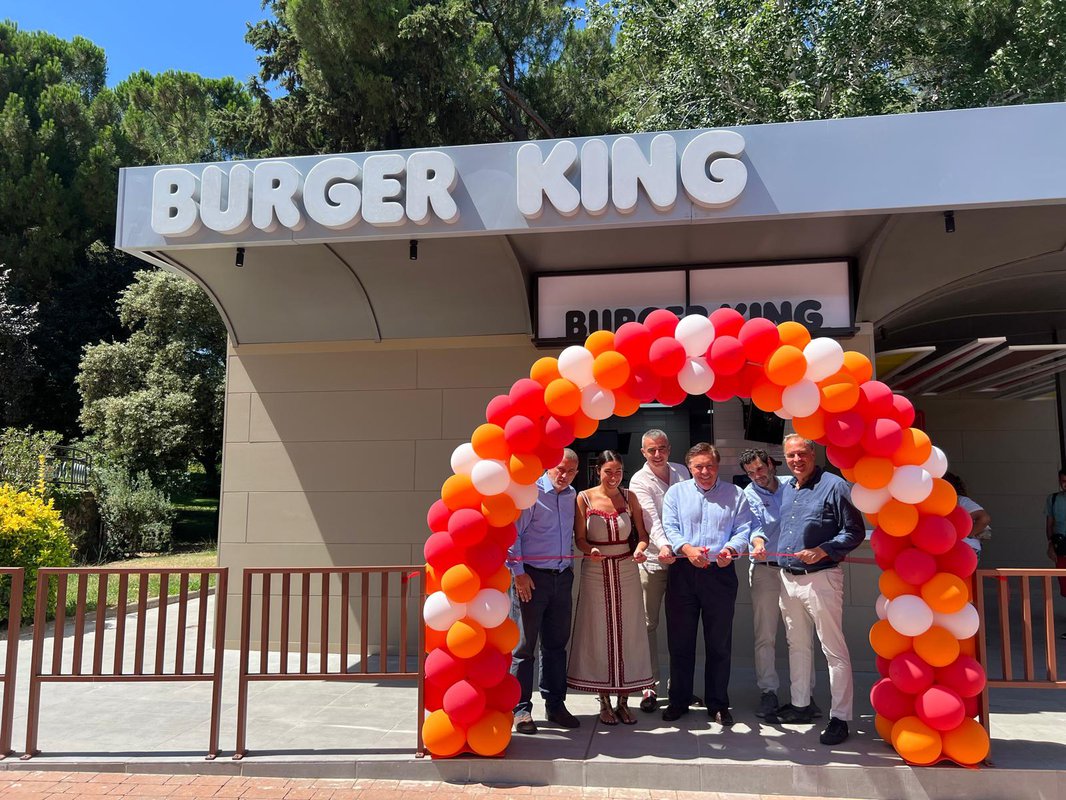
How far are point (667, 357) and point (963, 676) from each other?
2256 millimetres

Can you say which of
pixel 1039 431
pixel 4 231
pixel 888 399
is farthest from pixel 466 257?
pixel 4 231

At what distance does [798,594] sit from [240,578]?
5.08m

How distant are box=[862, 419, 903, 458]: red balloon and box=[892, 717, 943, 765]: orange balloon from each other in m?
1.43

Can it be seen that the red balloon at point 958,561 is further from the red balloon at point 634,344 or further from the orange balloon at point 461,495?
the orange balloon at point 461,495

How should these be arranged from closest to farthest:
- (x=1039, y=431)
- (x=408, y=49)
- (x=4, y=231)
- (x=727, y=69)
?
1. (x=1039, y=431)
2. (x=727, y=69)
3. (x=408, y=49)
4. (x=4, y=231)

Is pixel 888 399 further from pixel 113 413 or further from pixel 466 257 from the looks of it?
pixel 113 413

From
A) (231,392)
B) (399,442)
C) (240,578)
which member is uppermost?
(231,392)

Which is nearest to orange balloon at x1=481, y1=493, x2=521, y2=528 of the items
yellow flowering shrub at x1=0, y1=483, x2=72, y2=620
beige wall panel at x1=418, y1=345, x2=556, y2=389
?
beige wall panel at x1=418, y1=345, x2=556, y2=389

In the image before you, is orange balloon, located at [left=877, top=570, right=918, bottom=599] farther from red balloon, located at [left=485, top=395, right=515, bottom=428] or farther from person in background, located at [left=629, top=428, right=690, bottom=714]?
red balloon, located at [left=485, top=395, right=515, bottom=428]

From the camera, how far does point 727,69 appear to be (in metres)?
15.6

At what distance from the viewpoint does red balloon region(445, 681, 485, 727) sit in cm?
402

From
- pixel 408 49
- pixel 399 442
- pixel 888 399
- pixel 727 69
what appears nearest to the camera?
pixel 888 399

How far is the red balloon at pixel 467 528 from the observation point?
13.4 ft

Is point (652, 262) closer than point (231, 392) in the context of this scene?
Yes
